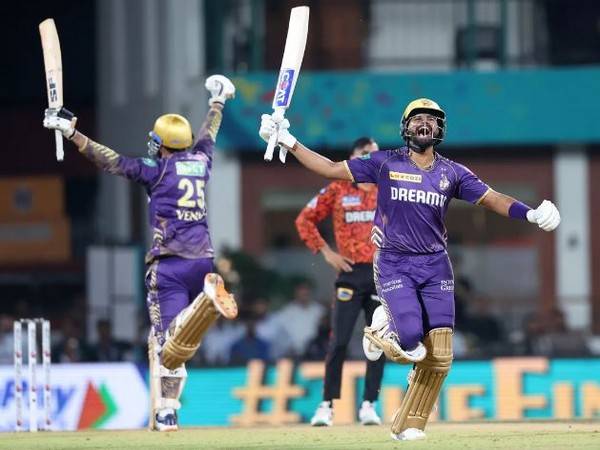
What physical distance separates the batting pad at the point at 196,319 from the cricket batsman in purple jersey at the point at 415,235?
146 centimetres

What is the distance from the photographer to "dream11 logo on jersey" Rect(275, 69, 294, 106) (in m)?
12.5

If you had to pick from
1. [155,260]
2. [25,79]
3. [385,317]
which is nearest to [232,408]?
[155,260]

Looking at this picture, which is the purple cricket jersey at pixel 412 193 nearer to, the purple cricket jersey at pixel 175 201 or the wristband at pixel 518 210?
the wristband at pixel 518 210

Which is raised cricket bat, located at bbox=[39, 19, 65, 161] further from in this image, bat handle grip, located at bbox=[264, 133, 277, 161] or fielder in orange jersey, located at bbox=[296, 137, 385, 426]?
fielder in orange jersey, located at bbox=[296, 137, 385, 426]

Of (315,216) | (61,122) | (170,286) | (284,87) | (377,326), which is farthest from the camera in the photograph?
(315,216)

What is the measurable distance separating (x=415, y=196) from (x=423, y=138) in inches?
14.9

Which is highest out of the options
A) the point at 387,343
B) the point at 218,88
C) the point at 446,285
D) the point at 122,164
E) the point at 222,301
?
the point at 218,88

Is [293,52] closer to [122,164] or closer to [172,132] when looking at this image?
[172,132]

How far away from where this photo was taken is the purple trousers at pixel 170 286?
45.3 feet

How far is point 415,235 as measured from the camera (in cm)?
1213

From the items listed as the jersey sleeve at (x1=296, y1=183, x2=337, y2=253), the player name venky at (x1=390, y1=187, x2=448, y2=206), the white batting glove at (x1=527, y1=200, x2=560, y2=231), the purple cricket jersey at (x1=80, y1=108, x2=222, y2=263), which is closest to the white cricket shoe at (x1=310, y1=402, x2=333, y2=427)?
the jersey sleeve at (x1=296, y1=183, x2=337, y2=253)

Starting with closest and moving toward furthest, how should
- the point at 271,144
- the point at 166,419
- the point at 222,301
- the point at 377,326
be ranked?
the point at 271,144 → the point at 377,326 → the point at 222,301 → the point at 166,419

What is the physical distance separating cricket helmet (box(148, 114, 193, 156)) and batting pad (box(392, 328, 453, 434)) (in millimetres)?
2791

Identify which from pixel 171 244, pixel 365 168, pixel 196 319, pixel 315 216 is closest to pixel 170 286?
pixel 171 244
